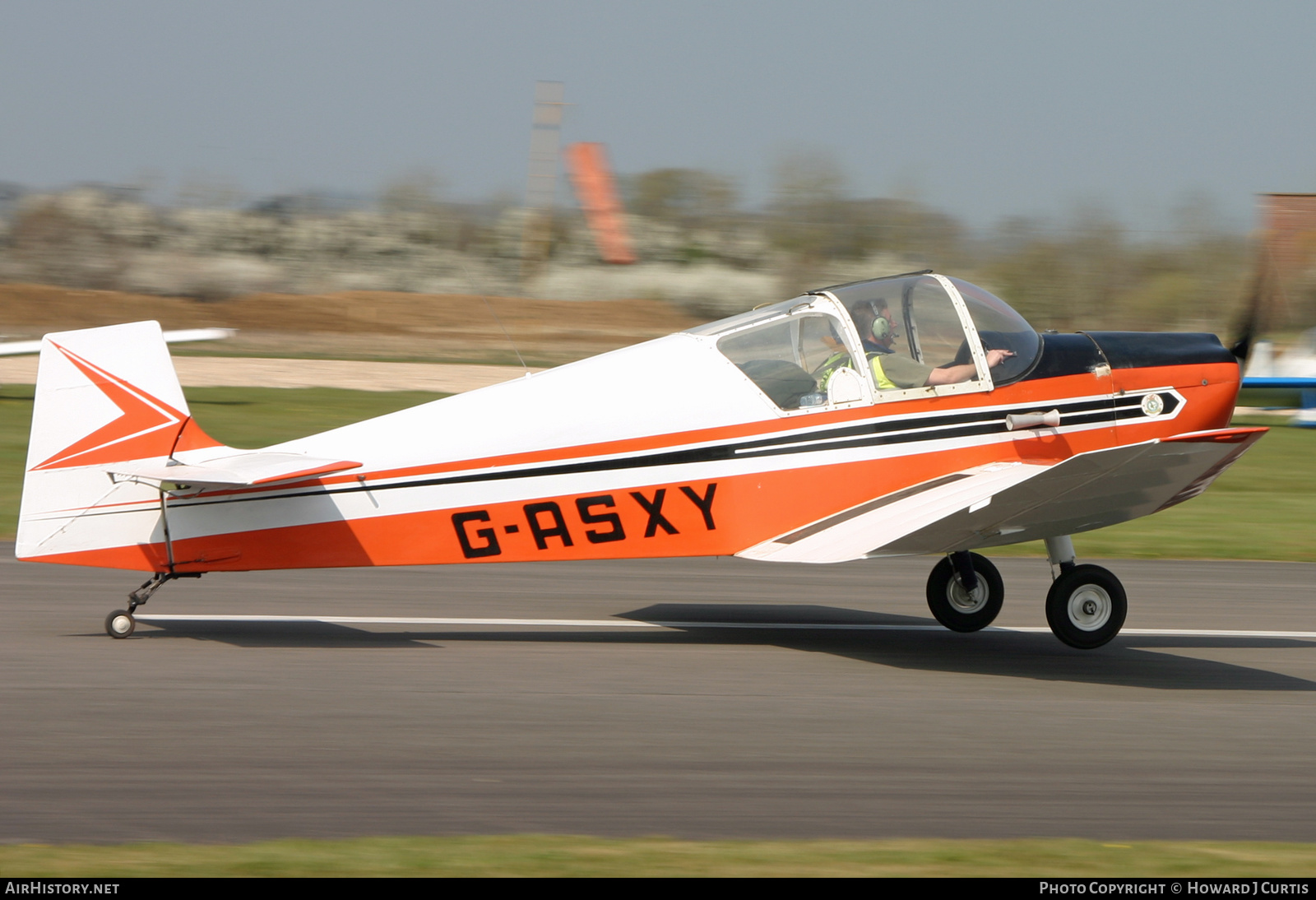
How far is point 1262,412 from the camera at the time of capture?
2798cm

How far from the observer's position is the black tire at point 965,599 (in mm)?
8922

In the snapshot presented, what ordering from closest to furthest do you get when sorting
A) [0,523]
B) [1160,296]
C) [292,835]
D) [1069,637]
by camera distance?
1. [292,835]
2. [1069,637]
3. [0,523]
4. [1160,296]

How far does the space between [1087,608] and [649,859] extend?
4366 millimetres

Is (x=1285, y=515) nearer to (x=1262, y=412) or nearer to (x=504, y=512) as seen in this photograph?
(x=504, y=512)

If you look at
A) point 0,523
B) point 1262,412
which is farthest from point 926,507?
point 1262,412

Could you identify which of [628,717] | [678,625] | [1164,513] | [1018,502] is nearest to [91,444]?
[628,717]

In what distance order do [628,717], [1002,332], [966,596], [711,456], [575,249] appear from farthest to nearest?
[575,249] → [966,596] → [1002,332] → [711,456] → [628,717]

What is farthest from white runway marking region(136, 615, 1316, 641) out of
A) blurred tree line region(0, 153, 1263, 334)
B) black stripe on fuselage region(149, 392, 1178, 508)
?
blurred tree line region(0, 153, 1263, 334)

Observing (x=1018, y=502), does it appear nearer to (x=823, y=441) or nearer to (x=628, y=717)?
(x=823, y=441)

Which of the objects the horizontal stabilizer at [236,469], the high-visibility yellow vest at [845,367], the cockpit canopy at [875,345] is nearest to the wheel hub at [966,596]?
the cockpit canopy at [875,345]

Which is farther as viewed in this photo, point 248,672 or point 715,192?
point 715,192

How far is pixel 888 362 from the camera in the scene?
26.0 feet

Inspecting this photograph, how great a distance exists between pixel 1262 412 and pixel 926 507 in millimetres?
23710
